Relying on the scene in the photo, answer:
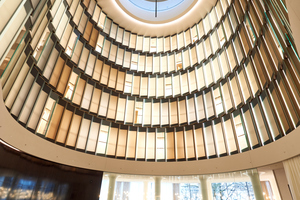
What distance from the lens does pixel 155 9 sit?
27.0 m

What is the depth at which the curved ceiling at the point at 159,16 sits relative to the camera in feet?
78.8

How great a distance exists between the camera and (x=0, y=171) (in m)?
10.9

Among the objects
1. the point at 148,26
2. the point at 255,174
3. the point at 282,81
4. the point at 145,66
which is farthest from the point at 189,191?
the point at 148,26

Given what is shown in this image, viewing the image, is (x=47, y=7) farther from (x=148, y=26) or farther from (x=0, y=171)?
(x=148, y=26)

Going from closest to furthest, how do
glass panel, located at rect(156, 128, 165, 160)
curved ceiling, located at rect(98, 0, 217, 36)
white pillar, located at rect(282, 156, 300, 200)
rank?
1. white pillar, located at rect(282, 156, 300, 200)
2. glass panel, located at rect(156, 128, 165, 160)
3. curved ceiling, located at rect(98, 0, 217, 36)

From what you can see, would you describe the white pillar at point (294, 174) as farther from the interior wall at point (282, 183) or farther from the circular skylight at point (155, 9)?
the circular skylight at point (155, 9)

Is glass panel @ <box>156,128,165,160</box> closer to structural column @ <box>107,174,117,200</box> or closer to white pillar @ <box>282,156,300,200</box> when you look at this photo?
structural column @ <box>107,174,117,200</box>

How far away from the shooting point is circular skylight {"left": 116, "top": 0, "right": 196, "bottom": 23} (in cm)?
2511

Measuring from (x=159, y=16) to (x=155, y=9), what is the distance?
1407 millimetres

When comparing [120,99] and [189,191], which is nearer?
[189,191]

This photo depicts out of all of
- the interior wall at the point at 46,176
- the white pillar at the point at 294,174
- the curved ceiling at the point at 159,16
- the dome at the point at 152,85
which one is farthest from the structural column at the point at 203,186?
the curved ceiling at the point at 159,16

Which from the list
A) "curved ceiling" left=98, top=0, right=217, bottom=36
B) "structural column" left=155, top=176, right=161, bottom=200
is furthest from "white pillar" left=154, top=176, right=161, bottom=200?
"curved ceiling" left=98, top=0, right=217, bottom=36

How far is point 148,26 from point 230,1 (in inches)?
441

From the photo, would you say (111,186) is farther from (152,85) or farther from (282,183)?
(282,183)
